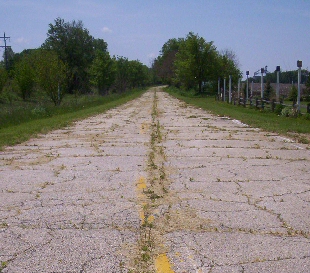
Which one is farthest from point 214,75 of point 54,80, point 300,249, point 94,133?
point 300,249

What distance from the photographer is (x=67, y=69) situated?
38.0 m

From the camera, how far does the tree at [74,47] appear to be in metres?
65.4

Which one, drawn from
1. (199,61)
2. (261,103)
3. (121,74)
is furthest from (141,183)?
(121,74)

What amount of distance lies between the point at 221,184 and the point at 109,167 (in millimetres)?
2472

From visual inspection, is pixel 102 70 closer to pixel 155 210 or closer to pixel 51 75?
pixel 51 75

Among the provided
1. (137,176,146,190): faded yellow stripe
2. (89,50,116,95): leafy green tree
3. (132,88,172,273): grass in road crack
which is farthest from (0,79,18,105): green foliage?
(137,176,146,190): faded yellow stripe

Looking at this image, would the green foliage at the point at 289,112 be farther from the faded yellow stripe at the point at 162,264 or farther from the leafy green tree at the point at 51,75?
the faded yellow stripe at the point at 162,264

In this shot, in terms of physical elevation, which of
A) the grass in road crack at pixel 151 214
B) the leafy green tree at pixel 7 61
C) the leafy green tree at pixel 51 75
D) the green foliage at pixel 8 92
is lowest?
the grass in road crack at pixel 151 214

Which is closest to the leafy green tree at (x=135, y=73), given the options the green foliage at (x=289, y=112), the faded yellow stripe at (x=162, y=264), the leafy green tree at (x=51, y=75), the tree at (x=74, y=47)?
the tree at (x=74, y=47)

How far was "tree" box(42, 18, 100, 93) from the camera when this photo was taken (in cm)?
6538

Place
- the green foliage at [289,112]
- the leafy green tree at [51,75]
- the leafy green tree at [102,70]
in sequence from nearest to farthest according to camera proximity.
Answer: the green foliage at [289,112], the leafy green tree at [51,75], the leafy green tree at [102,70]

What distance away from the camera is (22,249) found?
14.1 feet

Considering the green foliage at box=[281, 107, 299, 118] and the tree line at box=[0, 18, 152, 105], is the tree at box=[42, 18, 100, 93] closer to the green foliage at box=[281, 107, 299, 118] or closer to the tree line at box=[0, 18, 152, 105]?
the tree line at box=[0, 18, 152, 105]

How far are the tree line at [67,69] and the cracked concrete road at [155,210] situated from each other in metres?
22.9
